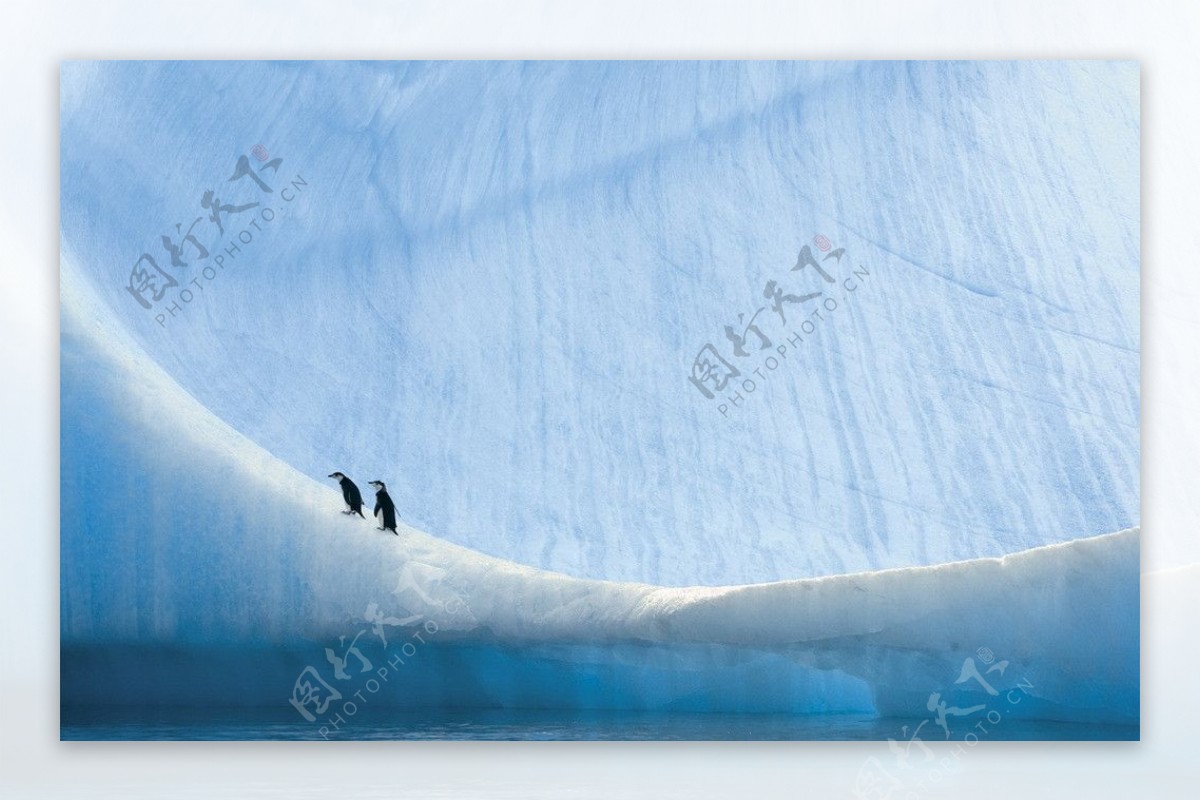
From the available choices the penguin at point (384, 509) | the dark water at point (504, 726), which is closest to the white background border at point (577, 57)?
the dark water at point (504, 726)

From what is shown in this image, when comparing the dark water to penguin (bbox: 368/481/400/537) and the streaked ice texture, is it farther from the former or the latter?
penguin (bbox: 368/481/400/537)

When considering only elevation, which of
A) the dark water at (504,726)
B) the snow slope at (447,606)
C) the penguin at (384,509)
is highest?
the penguin at (384,509)

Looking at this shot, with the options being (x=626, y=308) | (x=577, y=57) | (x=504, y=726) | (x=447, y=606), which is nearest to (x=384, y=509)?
(x=447, y=606)

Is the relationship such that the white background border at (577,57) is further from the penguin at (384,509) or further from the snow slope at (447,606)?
the penguin at (384,509)

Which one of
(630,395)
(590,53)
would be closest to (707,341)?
(630,395)

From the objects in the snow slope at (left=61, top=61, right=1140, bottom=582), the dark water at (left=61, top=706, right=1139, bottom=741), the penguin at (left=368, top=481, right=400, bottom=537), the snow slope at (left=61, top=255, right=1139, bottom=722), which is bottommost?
the dark water at (left=61, top=706, right=1139, bottom=741)

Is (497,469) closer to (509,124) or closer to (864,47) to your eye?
(509,124)

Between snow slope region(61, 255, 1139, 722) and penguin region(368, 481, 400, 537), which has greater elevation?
penguin region(368, 481, 400, 537)

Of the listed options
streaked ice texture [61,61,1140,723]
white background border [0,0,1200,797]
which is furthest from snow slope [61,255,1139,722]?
white background border [0,0,1200,797]
